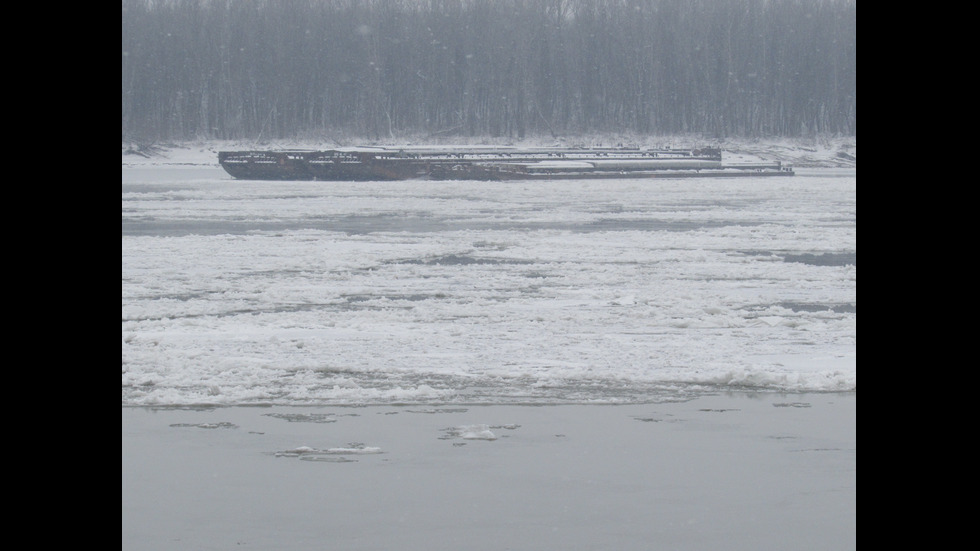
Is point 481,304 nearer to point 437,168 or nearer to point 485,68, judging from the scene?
point 437,168

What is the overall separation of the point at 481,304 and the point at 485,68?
186 ft

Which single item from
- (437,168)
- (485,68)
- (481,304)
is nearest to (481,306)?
(481,304)

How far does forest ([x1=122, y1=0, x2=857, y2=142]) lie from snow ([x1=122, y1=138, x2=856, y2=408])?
1569 inches

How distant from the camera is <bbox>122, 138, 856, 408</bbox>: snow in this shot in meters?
7.31

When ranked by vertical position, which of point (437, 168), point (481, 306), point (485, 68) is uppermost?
point (485, 68)

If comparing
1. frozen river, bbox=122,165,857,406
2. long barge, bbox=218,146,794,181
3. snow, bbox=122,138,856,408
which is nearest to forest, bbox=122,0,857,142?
long barge, bbox=218,146,794,181

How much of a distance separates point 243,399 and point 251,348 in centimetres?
165

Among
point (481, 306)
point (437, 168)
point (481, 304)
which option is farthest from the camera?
point (437, 168)

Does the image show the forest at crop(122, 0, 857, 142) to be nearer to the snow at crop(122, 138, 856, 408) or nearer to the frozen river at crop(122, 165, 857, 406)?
the snow at crop(122, 138, 856, 408)

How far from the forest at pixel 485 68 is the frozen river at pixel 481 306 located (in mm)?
41019

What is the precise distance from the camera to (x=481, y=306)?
1052 cm

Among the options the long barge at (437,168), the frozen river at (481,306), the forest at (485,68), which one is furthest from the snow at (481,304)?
the forest at (485,68)

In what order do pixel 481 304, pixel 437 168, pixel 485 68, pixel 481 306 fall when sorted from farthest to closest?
pixel 485 68 < pixel 437 168 < pixel 481 304 < pixel 481 306
